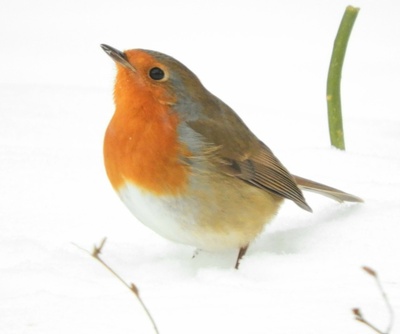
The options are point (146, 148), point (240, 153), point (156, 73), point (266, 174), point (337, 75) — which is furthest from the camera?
point (337, 75)

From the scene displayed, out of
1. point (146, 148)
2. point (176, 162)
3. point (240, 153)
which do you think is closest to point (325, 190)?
point (240, 153)

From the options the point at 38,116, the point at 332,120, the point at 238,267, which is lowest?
the point at 38,116

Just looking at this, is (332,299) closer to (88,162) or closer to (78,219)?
(78,219)

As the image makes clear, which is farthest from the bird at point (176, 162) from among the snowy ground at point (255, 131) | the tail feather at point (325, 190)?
the tail feather at point (325, 190)

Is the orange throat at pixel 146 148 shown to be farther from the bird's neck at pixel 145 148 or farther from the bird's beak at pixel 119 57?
the bird's beak at pixel 119 57

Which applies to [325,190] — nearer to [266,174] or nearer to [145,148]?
[266,174]

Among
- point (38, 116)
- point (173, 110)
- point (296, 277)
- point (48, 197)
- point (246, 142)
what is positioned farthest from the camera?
point (38, 116)

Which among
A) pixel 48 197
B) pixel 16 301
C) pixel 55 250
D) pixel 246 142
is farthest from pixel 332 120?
pixel 16 301
